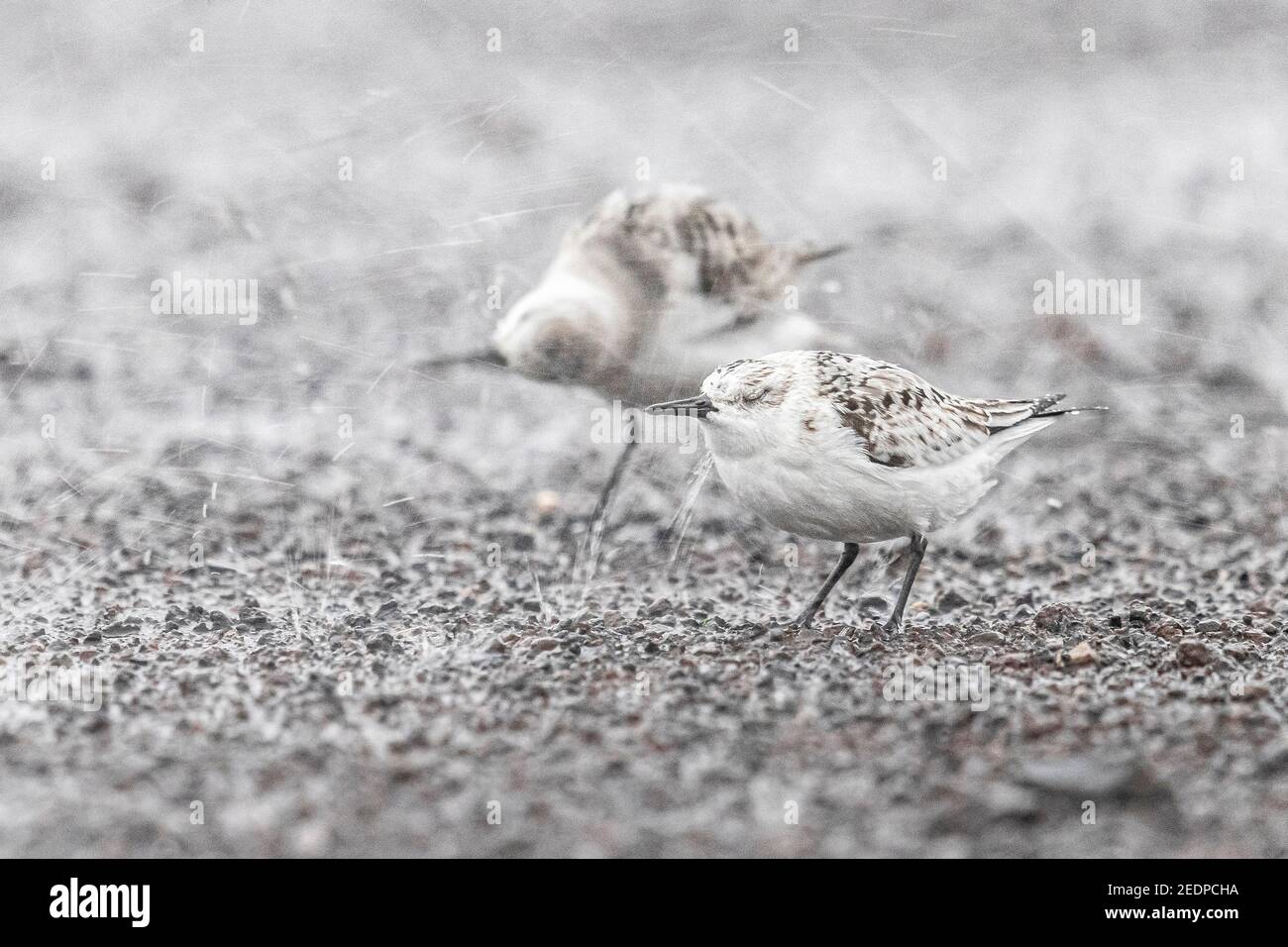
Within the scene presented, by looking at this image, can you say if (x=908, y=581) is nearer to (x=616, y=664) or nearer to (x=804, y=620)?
(x=804, y=620)

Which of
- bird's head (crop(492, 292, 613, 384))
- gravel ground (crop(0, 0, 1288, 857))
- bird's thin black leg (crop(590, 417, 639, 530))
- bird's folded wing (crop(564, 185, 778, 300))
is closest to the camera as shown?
gravel ground (crop(0, 0, 1288, 857))

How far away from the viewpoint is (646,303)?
7867mm

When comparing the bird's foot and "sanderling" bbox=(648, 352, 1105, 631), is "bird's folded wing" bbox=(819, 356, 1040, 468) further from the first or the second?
the bird's foot

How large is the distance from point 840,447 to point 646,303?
224 cm

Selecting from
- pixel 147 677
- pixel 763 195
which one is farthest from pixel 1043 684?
pixel 763 195

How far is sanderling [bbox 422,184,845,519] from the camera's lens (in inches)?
297

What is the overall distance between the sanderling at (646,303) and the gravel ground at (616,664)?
81 cm

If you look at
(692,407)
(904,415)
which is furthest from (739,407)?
(904,415)

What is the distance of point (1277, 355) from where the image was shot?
10.2m

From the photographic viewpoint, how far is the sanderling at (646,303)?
7.55 metres

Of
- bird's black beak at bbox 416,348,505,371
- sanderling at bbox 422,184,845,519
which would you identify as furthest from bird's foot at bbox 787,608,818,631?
bird's black beak at bbox 416,348,505,371

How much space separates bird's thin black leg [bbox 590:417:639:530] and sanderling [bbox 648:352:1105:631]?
6.55 feet

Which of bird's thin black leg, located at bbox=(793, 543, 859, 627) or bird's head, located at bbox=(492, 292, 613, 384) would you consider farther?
bird's head, located at bbox=(492, 292, 613, 384)

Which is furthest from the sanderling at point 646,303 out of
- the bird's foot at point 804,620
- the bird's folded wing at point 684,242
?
the bird's foot at point 804,620
